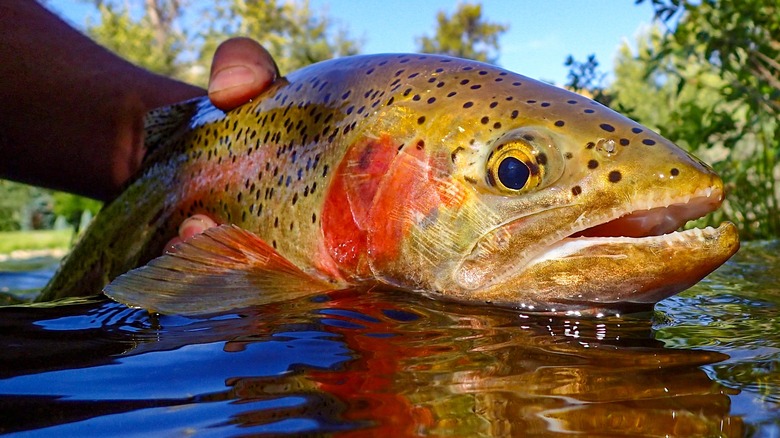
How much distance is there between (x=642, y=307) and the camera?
1.99m

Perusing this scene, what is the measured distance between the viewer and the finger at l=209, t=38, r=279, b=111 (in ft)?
9.90

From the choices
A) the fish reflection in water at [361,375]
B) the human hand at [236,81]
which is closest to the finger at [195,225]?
the human hand at [236,81]

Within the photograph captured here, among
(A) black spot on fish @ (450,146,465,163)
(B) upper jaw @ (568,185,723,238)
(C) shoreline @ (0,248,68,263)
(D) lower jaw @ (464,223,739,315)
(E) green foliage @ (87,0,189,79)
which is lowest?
(C) shoreline @ (0,248,68,263)

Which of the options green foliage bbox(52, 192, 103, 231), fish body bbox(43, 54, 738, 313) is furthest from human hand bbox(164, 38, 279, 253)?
green foliage bbox(52, 192, 103, 231)

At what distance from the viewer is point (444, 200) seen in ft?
6.76

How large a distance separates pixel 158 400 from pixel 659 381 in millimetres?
899

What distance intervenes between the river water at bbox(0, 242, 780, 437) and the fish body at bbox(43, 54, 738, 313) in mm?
112

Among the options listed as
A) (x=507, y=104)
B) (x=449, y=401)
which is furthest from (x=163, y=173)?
(x=449, y=401)

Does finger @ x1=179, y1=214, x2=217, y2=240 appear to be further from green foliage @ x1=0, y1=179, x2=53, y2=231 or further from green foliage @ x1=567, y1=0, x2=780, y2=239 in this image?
green foliage @ x1=0, y1=179, x2=53, y2=231

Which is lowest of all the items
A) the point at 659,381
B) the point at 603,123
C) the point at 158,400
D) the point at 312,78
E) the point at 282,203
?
the point at 158,400

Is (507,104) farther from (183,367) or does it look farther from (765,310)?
(183,367)

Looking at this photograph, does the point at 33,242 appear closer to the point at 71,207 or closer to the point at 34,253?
the point at 34,253

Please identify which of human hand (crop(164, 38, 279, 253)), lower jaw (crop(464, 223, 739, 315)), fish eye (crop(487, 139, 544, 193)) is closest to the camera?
lower jaw (crop(464, 223, 739, 315))

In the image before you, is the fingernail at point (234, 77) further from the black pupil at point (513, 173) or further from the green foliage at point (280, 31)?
the green foliage at point (280, 31)
